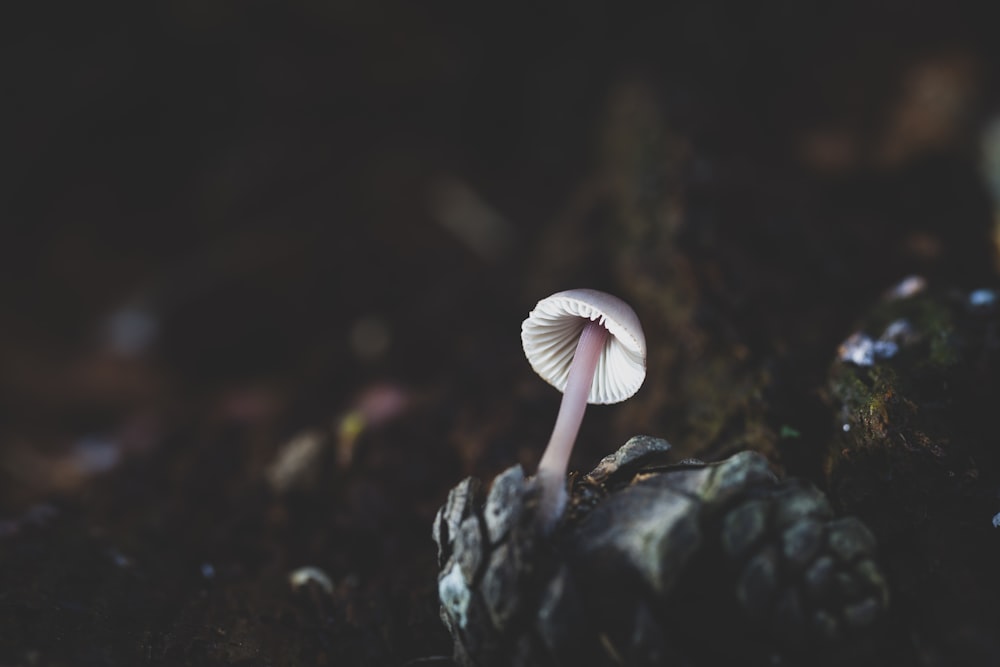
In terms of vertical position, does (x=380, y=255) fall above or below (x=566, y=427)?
above

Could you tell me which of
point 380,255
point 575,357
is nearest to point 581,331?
point 575,357

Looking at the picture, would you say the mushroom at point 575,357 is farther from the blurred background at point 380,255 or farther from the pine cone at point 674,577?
the blurred background at point 380,255

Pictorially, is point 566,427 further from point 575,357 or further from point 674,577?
point 674,577

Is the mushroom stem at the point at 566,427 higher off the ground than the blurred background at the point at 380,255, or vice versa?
the blurred background at the point at 380,255

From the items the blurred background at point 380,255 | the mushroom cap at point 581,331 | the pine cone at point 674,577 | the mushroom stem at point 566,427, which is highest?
the blurred background at point 380,255

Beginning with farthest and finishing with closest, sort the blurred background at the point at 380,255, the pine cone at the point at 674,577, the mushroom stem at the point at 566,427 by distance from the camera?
the blurred background at the point at 380,255 < the mushroom stem at the point at 566,427 < the pine cone at the point at 674,577

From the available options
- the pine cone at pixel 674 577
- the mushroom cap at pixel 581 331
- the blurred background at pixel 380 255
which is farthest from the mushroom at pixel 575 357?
the blurred background at pixel 380 255

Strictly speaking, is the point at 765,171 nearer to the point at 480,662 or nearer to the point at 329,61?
the point at 480,662

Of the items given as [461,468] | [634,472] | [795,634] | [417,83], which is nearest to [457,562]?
[634,472]

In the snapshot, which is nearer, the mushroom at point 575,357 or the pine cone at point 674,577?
the pine cone at point 674,577
